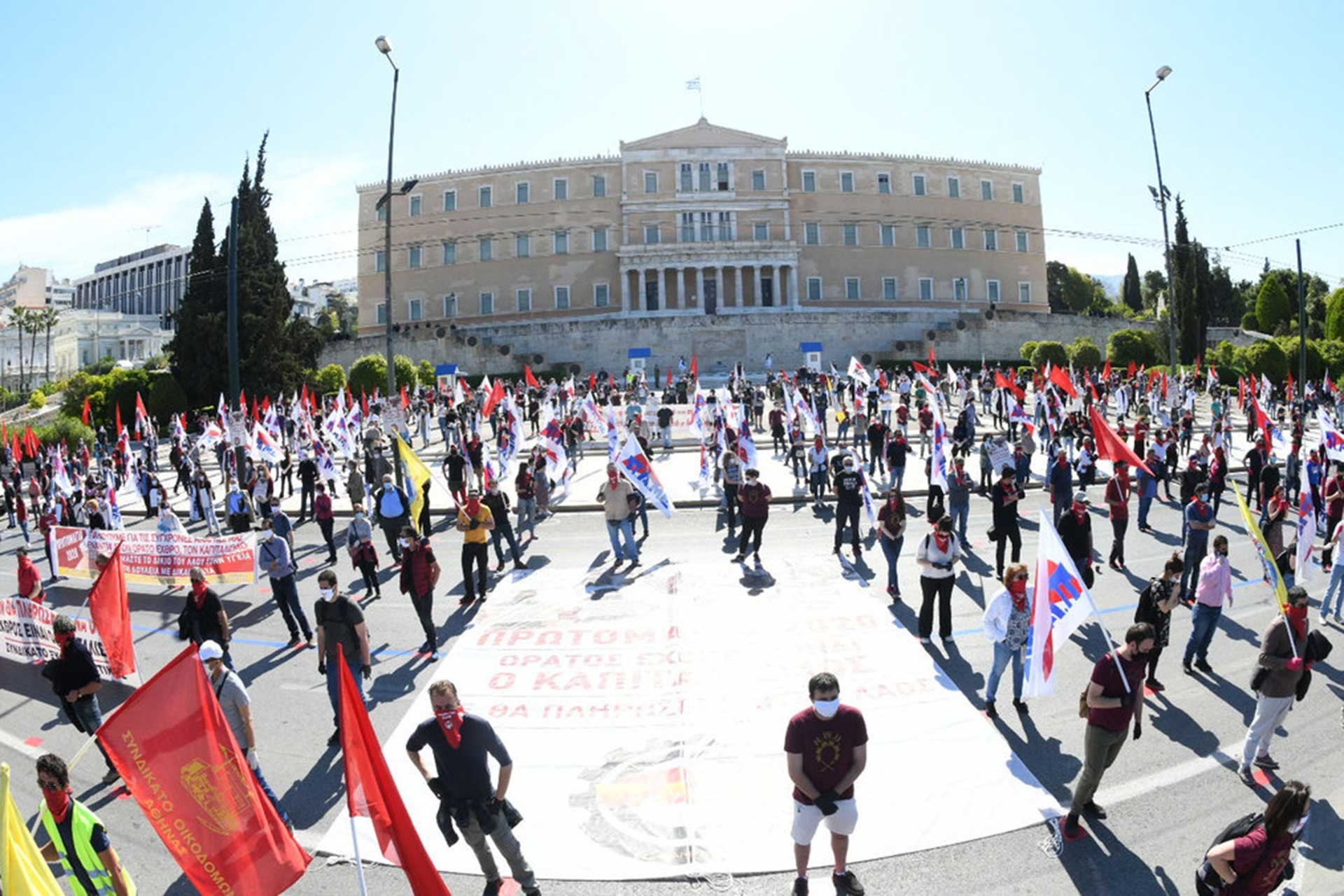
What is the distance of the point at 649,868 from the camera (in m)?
5.76

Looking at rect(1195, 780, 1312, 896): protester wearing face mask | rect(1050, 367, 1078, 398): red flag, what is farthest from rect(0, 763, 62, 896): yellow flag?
rect(1050, 367, 1078, 398): red flag

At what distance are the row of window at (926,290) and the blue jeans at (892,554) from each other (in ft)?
207

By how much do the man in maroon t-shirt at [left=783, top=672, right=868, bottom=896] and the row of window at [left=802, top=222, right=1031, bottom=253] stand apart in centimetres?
6998

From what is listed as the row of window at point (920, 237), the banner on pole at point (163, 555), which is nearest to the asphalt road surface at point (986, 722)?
the banner on pole at point (163, 555)

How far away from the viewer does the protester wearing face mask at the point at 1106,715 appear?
586 centimetres

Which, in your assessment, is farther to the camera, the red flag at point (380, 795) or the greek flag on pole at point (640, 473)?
the greek flag on pole at point (640, 473)

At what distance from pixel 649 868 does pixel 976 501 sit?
13.8 meters

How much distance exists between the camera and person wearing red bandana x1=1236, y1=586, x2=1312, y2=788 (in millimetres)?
6586

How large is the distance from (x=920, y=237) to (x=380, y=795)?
74852 millimetres

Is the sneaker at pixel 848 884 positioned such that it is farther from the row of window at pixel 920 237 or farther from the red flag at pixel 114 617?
the row of window at pixel 920 237

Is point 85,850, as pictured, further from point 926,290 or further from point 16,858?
point 926,290

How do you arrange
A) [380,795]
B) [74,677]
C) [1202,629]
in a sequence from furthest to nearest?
[1202,629] < [74,677] < [380,795]

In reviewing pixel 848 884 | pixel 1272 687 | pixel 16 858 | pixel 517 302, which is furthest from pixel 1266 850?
pixel 517 302

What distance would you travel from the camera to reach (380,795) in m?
4.62
